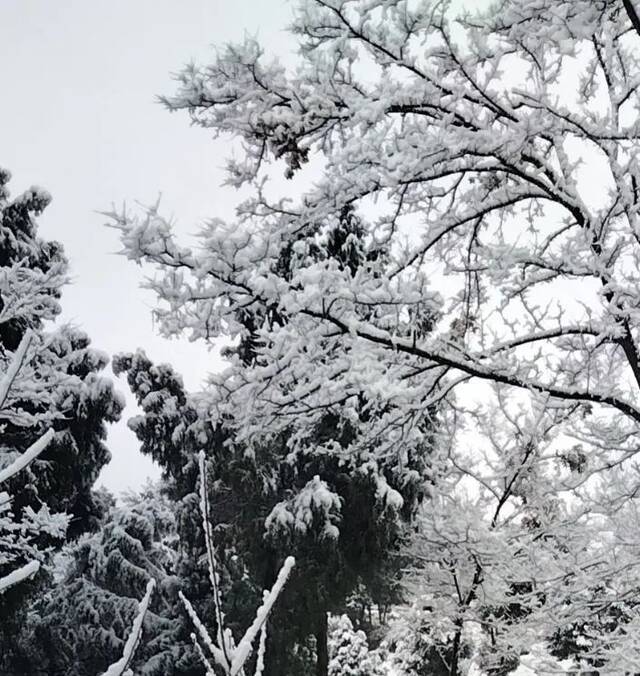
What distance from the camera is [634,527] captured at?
5.64 m

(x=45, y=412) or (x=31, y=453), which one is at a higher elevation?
(x=45, y=412)

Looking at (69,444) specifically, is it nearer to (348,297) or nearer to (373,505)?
(373,505)

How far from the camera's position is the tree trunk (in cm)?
1188

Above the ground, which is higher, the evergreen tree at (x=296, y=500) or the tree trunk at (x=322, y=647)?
the evergreen tree at (x=296, y=500)

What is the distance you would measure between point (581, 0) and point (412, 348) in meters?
2.36

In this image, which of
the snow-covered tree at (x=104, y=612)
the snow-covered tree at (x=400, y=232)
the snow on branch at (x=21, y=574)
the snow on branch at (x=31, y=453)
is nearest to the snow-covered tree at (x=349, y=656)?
the snow-covered tree at (x=104, y=612)

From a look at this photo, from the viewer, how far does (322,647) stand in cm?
1206

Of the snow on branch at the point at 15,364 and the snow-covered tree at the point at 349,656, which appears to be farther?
the snow-covered tree at the point at 349,656

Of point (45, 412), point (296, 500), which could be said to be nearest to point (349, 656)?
point (296, 500)

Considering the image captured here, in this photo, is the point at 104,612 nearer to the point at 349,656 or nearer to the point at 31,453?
the point at 349,656

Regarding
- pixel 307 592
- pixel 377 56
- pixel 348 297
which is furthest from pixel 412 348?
pixel 307 592

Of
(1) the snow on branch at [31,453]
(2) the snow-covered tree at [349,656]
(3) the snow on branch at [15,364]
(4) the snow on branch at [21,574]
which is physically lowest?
(4) the snow on branch at [21,574]

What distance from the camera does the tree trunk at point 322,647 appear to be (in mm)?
11883

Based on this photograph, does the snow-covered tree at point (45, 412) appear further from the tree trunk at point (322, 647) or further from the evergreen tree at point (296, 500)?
the tree trunk at point (322, 647)
